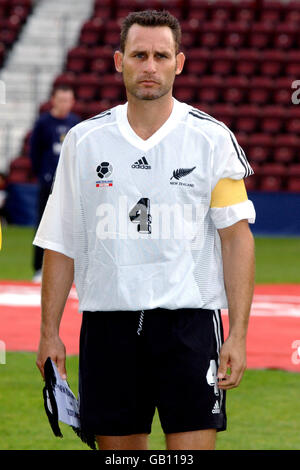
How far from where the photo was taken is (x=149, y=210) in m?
3.56

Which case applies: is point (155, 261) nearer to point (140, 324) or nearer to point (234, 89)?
point (140, 324)

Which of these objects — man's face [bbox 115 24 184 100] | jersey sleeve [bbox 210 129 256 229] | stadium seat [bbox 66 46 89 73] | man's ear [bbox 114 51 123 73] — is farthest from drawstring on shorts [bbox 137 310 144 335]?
stadium seat [bbox 66 46 89 73]

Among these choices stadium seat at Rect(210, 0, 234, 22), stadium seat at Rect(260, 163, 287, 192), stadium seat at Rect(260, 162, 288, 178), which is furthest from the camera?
stadium seat at Rect(210, 0, 234, 22)

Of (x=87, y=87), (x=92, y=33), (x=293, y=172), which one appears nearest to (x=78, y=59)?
(x=92, y=33)

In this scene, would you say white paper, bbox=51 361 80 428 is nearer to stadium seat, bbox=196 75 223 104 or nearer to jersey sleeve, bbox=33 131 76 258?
jersey sleeve, bbox=33 131 76 258

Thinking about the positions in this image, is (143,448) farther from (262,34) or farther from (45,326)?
(262,34)

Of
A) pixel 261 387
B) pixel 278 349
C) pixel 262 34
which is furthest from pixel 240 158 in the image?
pixel 262 34

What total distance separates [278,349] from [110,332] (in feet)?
16.3

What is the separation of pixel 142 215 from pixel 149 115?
37cm

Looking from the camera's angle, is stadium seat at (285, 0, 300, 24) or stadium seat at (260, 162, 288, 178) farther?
stadium seat at (285, 0, 300, 24)

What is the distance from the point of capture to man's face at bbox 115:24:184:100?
3.59 metres

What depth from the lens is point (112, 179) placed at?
3.59m

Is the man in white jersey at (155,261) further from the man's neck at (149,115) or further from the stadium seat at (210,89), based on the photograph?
the stadium seat at (210,89)
